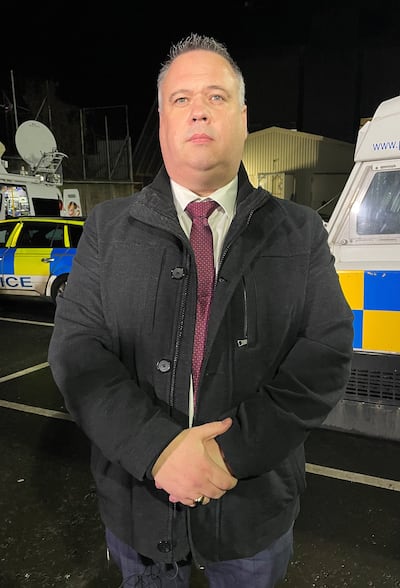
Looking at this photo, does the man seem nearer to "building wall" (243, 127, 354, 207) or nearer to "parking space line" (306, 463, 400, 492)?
"parking space line" (306, 463, 400, 492)

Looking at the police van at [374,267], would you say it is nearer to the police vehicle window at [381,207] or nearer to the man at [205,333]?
the police vehicle window at [381,207]

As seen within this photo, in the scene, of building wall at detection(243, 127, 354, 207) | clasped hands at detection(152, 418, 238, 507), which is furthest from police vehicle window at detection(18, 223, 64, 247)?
building wall at detection(243, 127, 354, 207)

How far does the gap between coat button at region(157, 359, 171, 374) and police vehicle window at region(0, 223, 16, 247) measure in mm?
8175

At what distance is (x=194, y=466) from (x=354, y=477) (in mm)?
2416

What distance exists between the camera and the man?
3.76 feet

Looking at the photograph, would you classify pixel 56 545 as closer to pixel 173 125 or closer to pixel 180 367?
pixel 180 367

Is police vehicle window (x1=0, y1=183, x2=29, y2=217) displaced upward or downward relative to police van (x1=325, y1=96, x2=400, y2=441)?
upward

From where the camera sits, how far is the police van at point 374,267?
9.96ft

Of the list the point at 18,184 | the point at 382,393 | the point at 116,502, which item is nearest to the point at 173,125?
the point at 116,502

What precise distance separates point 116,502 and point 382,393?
241 cm

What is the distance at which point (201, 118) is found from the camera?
117 cm

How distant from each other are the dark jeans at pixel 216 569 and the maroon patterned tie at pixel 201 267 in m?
0.55

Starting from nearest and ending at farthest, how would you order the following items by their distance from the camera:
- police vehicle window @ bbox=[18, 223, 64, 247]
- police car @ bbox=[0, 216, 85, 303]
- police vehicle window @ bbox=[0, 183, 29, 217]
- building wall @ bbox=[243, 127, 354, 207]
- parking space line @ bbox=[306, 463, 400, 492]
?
parking space line @ bbox=[306, 463, 400, 492], police car @ bbox=[0, 216, 85, 303], police vehicle window @ bbox=[18, 223, 64, 247], police vehicle window @ bbox=[0, 183, 29, 217], building wall @ bbox=[243, 127, 354, 207]

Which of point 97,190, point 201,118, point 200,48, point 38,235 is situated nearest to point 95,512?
point 201,118
